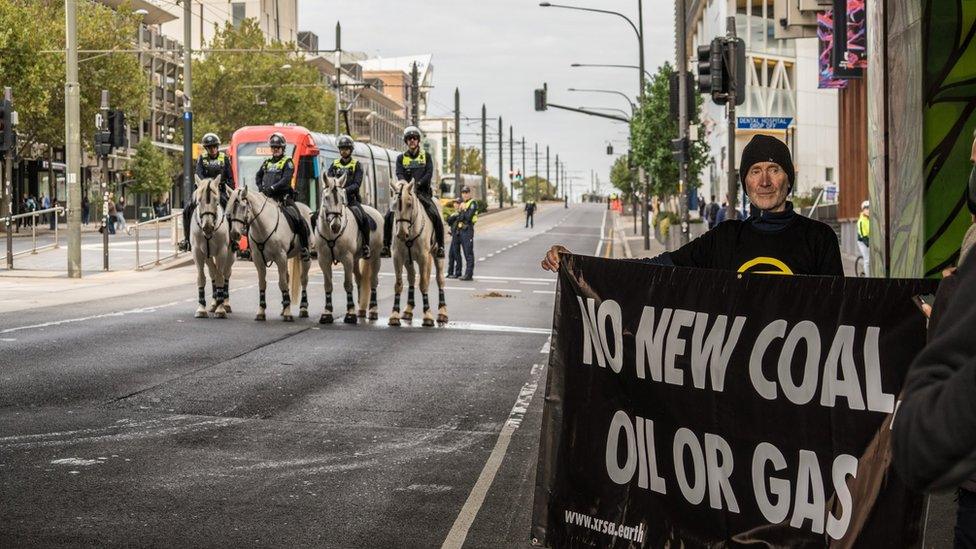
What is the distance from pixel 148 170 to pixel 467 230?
51949mm

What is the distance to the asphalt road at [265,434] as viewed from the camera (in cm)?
695

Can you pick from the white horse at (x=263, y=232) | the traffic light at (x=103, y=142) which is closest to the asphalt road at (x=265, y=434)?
the white horse at (x=263, y=232)

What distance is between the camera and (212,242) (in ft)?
65.3

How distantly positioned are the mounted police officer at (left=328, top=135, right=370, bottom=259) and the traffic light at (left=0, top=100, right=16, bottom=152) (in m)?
13.8

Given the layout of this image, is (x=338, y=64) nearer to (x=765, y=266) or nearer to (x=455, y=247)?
(x=455, y=247)

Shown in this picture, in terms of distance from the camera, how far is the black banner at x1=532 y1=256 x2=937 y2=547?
466 cm

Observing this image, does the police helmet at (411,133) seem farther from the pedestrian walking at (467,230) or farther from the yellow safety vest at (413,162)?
the pedestrian walking at (467,230)

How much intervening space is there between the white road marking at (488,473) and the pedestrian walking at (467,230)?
19693 mm

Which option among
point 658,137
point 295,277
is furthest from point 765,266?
point 658,137

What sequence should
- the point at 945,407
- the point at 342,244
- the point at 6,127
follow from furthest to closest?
the point at 6,127 < the point at 342,244 < the point at 945,407

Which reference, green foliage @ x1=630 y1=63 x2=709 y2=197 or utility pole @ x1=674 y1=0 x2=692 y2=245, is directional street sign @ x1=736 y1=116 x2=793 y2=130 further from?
green foliage @ x1=630 y1=63 x2=709 y2=197

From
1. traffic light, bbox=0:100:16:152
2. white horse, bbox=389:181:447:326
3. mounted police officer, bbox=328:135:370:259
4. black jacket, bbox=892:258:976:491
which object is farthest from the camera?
traffic light, bbox=0:100:16:152

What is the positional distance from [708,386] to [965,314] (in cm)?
284

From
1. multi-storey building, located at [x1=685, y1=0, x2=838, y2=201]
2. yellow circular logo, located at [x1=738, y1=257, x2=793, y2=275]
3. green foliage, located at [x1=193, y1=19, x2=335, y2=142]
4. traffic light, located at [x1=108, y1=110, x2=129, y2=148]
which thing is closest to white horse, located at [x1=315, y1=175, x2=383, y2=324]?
yellow circular logo, located at [x1=738, y1=257, x2=793, y2=275]
